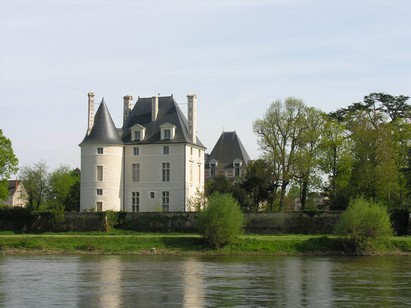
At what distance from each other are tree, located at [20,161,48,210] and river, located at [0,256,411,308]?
169 feet

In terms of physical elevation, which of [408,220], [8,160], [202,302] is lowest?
[202,302]

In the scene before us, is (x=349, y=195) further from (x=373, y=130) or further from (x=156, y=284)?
(x=156, y=284)

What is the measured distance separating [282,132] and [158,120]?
401 inches

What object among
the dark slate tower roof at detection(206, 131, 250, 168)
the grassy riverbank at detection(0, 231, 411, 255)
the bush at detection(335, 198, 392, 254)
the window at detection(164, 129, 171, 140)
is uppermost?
the dark slate tower roof at detection(206, 131, 250, 168)

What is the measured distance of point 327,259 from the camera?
42.7m

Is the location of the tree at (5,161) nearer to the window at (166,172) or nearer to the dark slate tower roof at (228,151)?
the window at (166,172)

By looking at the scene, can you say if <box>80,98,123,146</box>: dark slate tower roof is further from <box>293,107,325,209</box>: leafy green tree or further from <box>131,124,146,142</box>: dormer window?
<box>293,107,325,209</box>: leafy green tree

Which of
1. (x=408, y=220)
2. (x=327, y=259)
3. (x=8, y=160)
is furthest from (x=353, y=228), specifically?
(x=8, y=160)

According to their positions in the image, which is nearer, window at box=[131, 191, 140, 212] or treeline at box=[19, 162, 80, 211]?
window at box=[131, 191, 140, 212]

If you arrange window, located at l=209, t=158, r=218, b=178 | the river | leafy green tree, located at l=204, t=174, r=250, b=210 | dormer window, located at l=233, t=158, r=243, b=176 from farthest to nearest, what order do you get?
1. window, located at l=209, t=158, r=218, b=178
2. dormer window, located at l=233, t=158, r=243, b=176
3. leafy green tree, located at l=204, t=174, r=250, b=210
4. the river

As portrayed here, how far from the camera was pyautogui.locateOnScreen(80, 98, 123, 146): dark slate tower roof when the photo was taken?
60.6 metres

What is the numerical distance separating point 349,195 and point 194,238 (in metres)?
14.5

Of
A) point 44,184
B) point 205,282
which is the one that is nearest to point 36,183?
point 44,184

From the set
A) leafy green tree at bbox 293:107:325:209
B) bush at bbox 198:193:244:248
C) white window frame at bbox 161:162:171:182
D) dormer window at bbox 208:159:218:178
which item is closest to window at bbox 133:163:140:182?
white window frame at bbox 161:162:171:182
